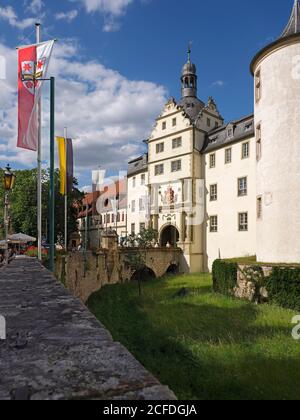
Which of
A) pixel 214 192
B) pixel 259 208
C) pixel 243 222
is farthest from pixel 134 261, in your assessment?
pixel 259 208

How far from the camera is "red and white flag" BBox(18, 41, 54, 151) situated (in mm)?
12430

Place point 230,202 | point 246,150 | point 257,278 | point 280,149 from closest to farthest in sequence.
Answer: point 257,278, point 280,149, point 246,150, point 230,202

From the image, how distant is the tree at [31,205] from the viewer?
133ft

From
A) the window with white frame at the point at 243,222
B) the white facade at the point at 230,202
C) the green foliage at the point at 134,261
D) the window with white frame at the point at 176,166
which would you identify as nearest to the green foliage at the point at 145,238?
the green foliage at the point at 134,261

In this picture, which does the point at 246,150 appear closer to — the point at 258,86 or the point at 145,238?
the point at 258,86

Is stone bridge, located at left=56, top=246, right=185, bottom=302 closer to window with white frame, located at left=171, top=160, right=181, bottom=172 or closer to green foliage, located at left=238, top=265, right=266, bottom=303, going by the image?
window with white frame, located at left=171, top=160, right=181, bottom=172

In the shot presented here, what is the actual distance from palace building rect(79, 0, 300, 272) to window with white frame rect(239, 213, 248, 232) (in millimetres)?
92

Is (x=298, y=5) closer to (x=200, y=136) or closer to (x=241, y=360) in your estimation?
(x=200, y=136)

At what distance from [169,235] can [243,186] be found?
12645mm

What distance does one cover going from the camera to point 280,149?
19.9 m

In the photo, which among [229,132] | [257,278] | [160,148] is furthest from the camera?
[160,148]

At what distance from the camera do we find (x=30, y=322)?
3404 mm

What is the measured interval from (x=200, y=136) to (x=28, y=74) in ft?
90.9

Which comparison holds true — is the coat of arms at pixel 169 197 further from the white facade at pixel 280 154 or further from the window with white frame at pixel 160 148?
the white facade at pixel 280 154
